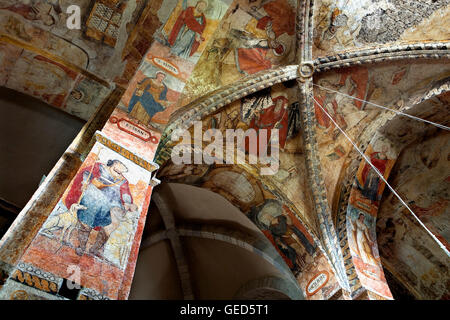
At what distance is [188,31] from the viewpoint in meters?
5.36

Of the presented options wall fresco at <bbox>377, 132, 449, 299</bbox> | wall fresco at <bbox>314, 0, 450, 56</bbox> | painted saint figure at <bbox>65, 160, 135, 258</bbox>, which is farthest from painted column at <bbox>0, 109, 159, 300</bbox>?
wall fresco at <bbox>377, 132, 449, 299</bbox>

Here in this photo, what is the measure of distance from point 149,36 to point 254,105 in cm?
208

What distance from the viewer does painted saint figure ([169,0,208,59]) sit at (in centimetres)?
529

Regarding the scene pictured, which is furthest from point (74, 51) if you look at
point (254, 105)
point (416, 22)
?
point (416, 22)

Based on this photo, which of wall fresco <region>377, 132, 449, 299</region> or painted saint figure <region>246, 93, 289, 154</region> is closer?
painted saint figure <region>246, 93, 289, 154</region>

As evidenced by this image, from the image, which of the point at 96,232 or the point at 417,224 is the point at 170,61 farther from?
the point at 417,224

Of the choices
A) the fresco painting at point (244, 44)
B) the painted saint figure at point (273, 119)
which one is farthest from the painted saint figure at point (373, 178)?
the fresco painting at point (244, 44)

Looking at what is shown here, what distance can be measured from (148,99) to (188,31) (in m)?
1.07

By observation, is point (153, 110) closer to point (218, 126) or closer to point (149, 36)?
point (149, 36)

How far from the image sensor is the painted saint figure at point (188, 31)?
5285mm

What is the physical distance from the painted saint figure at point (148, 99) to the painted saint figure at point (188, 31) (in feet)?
1.46

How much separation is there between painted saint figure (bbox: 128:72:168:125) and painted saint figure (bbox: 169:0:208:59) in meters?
0.45

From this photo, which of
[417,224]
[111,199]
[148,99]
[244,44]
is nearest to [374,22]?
[244,44]

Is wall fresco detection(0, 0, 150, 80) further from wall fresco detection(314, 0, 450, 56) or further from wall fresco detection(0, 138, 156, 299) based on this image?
wall fresco detection(314, 0, 450, 56)
